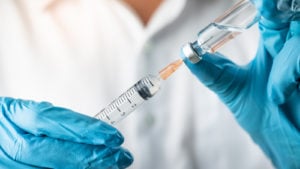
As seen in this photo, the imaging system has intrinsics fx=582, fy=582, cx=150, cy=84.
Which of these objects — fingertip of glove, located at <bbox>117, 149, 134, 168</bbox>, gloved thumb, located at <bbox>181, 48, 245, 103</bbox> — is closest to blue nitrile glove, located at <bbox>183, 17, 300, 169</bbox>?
gloved thumb, located at <bbox>181, 48, 245, 103</bbox>

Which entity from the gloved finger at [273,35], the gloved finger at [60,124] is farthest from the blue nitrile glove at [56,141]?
the gloved finger at [273,35]

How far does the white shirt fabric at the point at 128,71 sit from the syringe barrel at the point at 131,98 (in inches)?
5.9

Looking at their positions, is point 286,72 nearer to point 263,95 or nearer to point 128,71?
point 263,95

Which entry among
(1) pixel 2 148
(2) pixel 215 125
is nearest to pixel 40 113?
(1) pixel 2 148

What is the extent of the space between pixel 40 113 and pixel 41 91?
21cm

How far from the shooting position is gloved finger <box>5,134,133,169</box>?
842 millimetres

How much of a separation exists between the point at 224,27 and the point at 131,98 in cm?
18

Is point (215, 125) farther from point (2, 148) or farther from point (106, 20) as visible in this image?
point (2, 148)

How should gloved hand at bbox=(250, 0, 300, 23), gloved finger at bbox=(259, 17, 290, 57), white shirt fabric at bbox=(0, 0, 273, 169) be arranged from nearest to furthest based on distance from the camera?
1. gloved hand at bbox=(250, 0, 300, 23)
2. gloved finger at bbox=(259, 17, 290, 57)
3. white shirt fabric at bbox=(0, 0, 273, 169)

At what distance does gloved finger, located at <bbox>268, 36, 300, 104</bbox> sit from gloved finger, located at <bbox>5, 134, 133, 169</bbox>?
258mm

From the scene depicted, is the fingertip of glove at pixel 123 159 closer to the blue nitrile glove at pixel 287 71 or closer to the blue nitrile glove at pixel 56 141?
the blue nitrile glove at pixel 56 141

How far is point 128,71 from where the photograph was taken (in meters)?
1.09

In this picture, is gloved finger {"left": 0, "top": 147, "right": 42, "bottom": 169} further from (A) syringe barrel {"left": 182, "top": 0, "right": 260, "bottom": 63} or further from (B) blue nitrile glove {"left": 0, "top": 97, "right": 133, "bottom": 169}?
(A) syringe barrel {"left": 182, "top": 0, "right": 260, "bottom": 63}

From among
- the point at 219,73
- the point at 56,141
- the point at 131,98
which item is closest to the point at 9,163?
the point at 56,141
